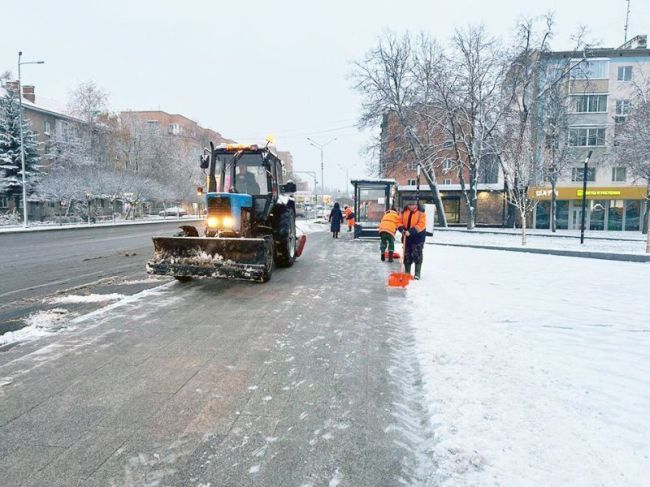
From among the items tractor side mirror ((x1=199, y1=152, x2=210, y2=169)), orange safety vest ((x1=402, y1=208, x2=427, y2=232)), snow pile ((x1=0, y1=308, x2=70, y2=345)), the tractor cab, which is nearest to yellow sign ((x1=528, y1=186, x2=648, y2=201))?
orange safety vest ((x1=402, y1=208, x2=427, y2=232))

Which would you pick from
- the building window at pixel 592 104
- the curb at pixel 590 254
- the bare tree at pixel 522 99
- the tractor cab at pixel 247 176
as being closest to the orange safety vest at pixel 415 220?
the tractor cab at pixel 247 176

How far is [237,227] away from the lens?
849 centimetres

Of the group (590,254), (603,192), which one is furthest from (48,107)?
(603,192)

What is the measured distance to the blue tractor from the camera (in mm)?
Answer: 7539

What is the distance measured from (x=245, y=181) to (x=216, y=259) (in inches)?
100

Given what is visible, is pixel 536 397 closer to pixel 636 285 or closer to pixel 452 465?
pixel 452 465

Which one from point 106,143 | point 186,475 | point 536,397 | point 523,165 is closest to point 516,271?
point 536,397

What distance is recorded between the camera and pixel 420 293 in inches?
305

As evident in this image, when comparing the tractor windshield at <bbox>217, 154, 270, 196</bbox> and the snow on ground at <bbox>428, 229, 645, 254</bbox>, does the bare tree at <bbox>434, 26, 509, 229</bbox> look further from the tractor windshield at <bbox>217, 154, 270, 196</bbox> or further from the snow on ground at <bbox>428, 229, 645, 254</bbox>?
the tractor windshield at <bbox>217, 154, 270, 196</bbox>

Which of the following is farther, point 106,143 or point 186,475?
point 106,143

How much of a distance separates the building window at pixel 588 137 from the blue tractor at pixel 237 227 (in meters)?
33.4

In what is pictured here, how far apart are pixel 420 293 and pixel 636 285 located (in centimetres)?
485

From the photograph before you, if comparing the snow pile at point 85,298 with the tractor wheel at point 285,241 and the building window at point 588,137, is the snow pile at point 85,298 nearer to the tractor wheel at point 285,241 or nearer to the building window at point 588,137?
the tractor wheel at point 285,241

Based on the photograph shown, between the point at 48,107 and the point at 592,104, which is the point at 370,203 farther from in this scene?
the point at 48,107
